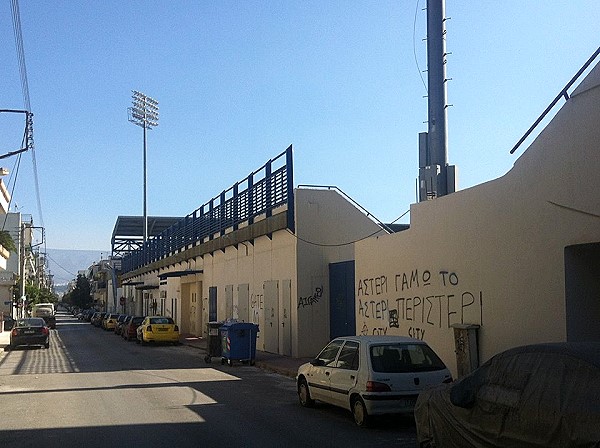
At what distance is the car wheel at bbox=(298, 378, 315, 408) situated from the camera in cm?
1364

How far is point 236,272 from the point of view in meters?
34.3

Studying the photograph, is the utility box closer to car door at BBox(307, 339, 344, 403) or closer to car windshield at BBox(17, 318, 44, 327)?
car door at BBox(307, 339, 344, 403)

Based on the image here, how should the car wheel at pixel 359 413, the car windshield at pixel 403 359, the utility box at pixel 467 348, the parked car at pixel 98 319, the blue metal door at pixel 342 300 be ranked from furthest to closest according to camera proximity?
1. the parked car at pixel 98 319
2. the blue metal door at pixel 342 300
3. the utility box at pixel 467 348
4. the car windshield at pixel 403 359
5. the car wheel at pixel 359 413

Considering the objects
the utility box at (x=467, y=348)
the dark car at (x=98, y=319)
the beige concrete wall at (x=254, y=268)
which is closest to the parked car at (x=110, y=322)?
the dark car at (x=98, y=319)

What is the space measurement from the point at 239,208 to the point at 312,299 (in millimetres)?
9286

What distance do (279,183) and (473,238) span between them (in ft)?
42.0

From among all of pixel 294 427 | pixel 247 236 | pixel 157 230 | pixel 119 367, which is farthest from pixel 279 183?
pixel 157 230

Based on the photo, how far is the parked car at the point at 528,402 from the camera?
19.2ft

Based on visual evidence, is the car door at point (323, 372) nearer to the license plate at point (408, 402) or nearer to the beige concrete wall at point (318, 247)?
the license plate at point (408, 402)

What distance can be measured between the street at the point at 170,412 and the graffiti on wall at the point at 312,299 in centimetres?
296

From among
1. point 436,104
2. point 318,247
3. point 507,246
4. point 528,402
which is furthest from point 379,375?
point 318,247

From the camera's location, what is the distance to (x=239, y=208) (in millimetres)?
33156

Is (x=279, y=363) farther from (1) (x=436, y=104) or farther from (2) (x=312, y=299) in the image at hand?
(1) (x=436, y=104)

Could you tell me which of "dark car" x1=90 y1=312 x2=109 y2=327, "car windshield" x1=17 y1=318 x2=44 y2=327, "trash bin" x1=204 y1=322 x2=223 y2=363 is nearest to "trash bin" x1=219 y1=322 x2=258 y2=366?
"trash bin" x1=204 y1=322 x2=223 y2=363
